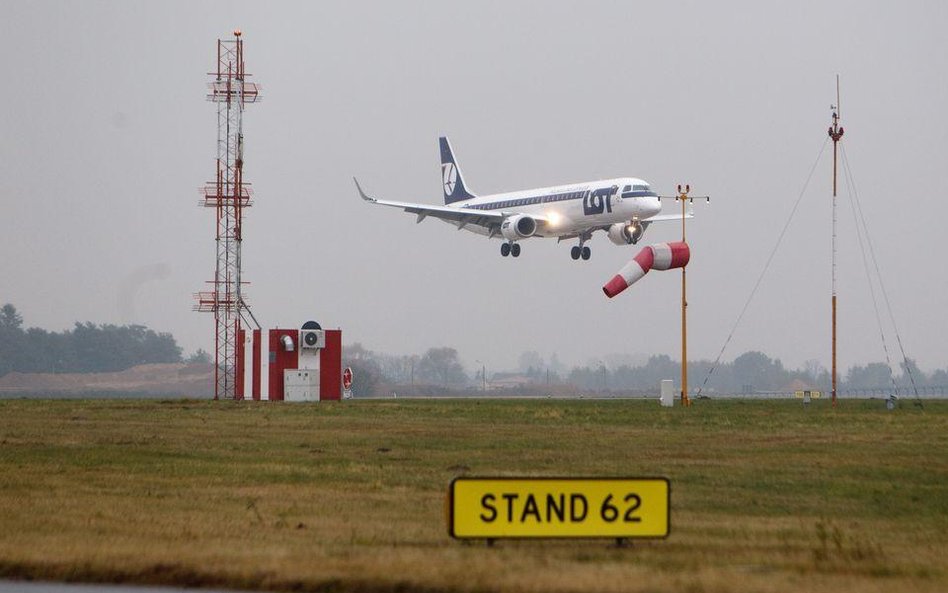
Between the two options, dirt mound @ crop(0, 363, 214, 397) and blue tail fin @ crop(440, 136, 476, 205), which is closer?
blue tail fin @ crop(440, 136, 476, 205)

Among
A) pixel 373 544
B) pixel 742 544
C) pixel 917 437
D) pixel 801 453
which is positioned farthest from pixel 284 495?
pixel 917 437

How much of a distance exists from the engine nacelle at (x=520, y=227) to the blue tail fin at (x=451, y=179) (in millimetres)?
25791

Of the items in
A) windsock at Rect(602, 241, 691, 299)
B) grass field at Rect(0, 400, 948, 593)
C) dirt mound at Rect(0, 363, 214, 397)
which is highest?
windsock at Rect(602, 241, 691, 299)

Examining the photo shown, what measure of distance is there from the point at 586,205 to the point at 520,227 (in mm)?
5647

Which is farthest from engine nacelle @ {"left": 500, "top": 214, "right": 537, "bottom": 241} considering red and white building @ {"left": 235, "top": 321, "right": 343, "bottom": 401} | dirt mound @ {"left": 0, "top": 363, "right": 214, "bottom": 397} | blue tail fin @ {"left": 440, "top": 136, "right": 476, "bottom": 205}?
dirt mound @ {"left": 0, "top": 363, "right": 214, "bottom": 397}

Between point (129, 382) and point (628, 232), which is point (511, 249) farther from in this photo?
point (129, 382)

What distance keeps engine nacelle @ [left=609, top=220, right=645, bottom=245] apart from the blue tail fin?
34.0 m

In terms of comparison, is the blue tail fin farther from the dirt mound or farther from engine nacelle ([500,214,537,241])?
the dirt mound

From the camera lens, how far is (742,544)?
74.3 ft

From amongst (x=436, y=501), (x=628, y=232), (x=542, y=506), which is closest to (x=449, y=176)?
(x=628, y=232)

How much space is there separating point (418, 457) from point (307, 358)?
4391 cm

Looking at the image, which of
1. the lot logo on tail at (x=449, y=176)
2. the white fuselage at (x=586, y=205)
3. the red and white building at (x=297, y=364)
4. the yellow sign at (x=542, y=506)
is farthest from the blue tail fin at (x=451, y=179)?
the yellow sign at (x=542, y=506)

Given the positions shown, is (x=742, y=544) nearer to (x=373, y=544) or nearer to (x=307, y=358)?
(x=373, y=544)

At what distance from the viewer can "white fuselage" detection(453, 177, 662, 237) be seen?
88.6 m
